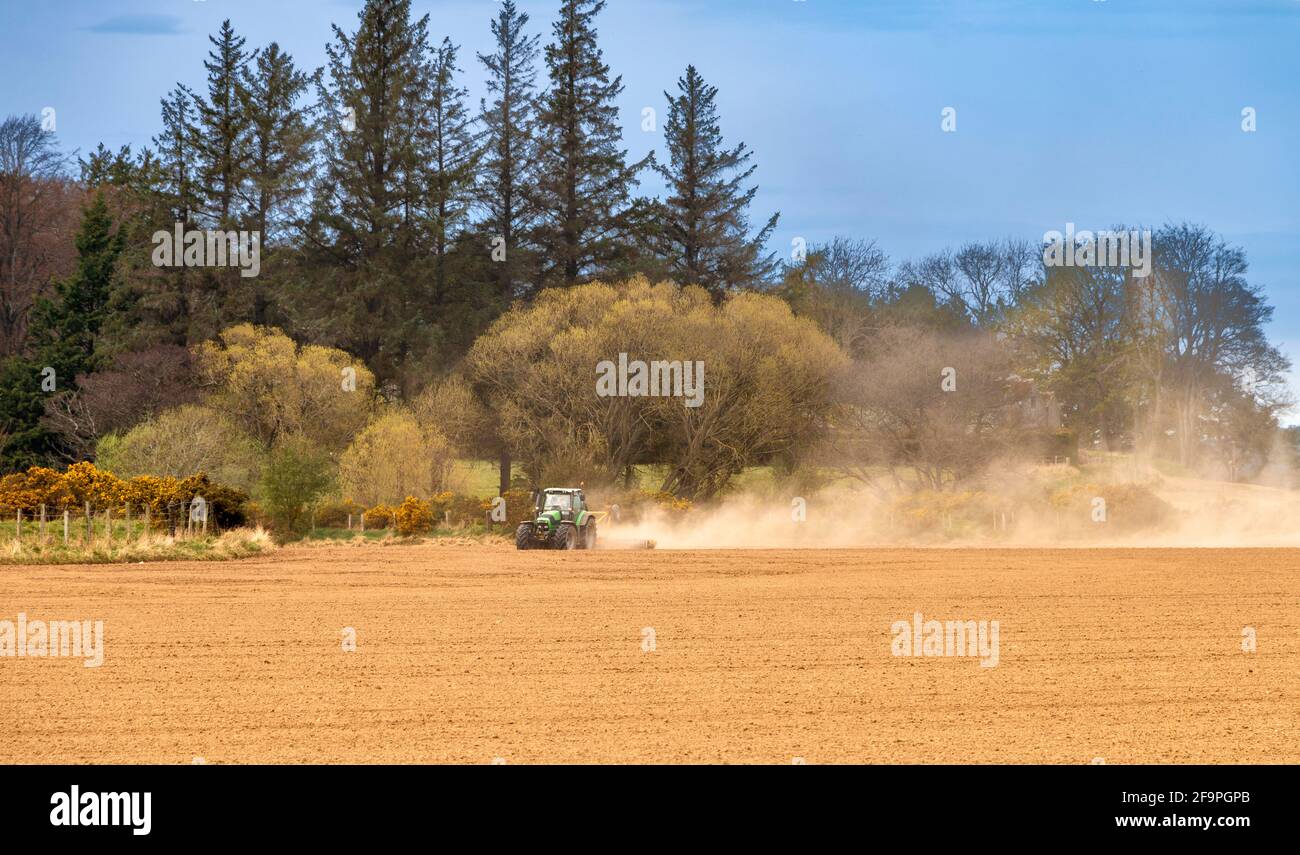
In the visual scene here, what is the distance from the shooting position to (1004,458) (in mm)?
62188

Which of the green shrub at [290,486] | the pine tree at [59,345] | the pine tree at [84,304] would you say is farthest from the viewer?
the pine tree at [84,304]

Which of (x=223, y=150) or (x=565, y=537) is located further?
(x=223, y=150)

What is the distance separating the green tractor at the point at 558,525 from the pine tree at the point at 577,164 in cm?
3319

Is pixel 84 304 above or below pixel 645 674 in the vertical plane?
above

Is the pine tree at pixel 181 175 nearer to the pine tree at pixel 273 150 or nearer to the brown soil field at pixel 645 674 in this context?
the pine tree at pixel 273 150

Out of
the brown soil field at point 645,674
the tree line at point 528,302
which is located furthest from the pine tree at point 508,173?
the brown soil field at point 645,674

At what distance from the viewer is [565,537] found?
133ft

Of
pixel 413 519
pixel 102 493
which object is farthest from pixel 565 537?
pixel 102 493

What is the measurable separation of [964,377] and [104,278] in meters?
43.8

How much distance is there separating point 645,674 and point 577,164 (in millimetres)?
60107

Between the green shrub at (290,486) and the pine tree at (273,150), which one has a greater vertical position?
the pine tree at (273,150)

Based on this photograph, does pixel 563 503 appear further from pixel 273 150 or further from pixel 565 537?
pixel 273 150

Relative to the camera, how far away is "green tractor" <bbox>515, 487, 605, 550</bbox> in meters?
40.2

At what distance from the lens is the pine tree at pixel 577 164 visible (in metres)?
73.9
